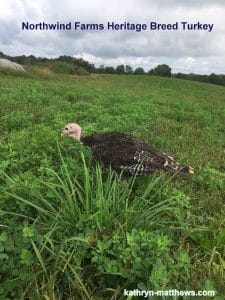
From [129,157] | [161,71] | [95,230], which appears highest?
[129,157]

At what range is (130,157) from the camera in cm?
527

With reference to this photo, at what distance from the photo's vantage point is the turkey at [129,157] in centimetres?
523

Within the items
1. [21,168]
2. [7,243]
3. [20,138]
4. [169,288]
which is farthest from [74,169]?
[169,288]

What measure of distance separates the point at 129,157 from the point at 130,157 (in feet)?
0.04

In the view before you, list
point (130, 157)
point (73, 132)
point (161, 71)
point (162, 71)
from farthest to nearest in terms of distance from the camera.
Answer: point (161, 71), point (162, 71), point (73, 132), point (130, 157)

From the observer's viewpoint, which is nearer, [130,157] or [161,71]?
[130,157]

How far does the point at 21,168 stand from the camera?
534 cm

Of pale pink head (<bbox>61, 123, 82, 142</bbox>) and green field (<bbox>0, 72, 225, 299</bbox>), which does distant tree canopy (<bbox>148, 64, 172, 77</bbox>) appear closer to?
Answer: pale pink head (<bbox>61, 123, 82, 142</bbox>)

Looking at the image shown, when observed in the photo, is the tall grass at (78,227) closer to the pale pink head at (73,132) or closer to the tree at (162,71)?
the pale pink head at (73,132)

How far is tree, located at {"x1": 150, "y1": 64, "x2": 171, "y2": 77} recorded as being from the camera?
201 feet

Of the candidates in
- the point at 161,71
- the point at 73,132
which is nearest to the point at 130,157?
the point at 73,132

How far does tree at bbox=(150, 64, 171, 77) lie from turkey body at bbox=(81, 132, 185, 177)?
5656cm

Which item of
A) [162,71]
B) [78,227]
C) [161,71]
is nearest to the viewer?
[78,227]

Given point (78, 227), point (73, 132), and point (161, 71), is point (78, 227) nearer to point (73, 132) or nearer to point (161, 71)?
point (73, 132)
